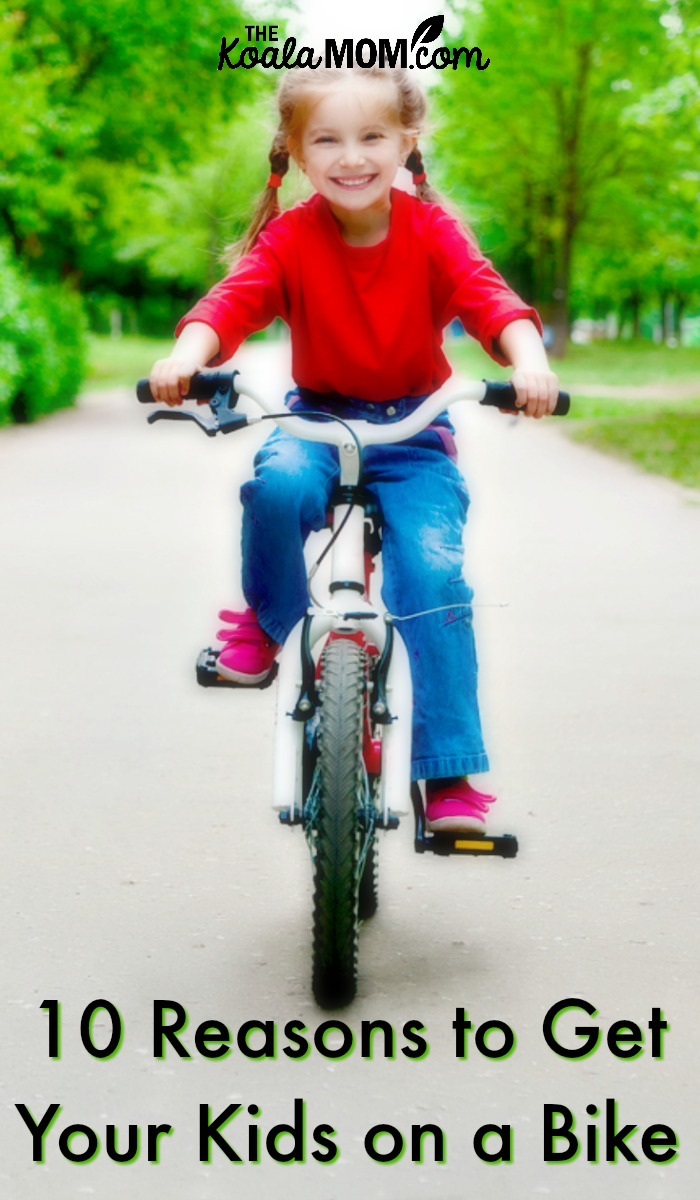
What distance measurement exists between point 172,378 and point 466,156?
38.7 metres

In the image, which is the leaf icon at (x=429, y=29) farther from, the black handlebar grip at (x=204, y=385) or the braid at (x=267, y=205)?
the black handlebar grip at (x=204, y=385)

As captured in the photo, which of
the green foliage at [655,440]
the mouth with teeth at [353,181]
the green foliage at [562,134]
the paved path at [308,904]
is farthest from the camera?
the green foliage at [562,134]

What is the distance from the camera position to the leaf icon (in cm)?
379

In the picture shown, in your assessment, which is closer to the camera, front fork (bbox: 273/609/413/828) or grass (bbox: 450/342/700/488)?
front fork (bbox: 273/609/413/828)

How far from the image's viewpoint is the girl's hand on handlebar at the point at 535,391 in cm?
314

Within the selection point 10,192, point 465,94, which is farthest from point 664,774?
point 465,94

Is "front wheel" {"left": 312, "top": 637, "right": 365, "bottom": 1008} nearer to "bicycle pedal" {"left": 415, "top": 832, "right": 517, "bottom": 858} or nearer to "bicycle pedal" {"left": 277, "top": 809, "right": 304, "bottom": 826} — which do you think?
"bicycle pedal" {"left": 277, "top": 809, "right": 304, "bottom": 826}

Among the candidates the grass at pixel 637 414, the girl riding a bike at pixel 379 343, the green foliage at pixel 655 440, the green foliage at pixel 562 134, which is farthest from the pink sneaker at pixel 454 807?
the green foliage at pixel 562 134

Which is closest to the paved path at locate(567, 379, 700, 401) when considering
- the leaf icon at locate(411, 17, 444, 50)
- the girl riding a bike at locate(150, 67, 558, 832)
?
the leaf icon at locate(411, 17, 444, 50)

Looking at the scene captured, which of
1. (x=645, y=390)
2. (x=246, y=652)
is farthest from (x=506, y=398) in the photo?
(x=645, y=390)

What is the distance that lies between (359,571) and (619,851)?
142cm

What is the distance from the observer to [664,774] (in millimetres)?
5156

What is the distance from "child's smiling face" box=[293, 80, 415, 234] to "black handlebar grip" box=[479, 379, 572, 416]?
52 centimetres

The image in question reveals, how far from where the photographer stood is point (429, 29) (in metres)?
3.92
